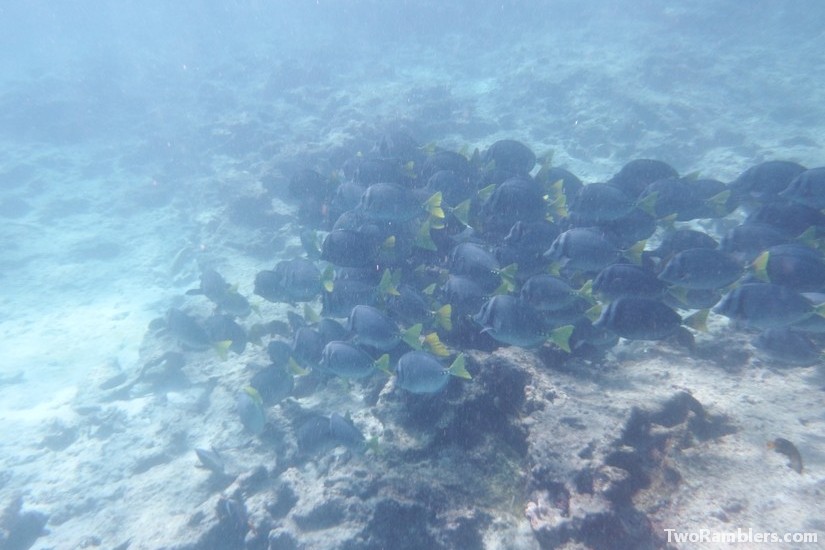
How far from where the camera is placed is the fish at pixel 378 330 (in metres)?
4.14

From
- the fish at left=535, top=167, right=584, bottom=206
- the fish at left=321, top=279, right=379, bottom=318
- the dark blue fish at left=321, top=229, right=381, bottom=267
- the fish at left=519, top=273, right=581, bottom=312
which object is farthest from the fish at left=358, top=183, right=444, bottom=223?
the fish at left=535, top=167, right=584, bottom=206

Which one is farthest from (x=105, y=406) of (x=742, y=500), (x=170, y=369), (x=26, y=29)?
(x=26, y=29)

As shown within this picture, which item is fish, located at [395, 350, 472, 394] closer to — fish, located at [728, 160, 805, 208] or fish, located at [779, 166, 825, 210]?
fish, located at [779, 166, 825, 210]

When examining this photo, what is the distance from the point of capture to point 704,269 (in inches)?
161

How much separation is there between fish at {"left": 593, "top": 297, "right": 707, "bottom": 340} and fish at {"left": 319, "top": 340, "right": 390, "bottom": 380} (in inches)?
83.0

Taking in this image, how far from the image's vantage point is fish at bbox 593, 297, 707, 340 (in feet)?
12.3

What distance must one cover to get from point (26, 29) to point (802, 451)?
9810 centimetres

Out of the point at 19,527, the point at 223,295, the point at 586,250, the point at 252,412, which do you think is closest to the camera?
the point at 586,250

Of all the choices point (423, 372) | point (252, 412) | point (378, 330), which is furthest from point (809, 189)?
point (252, 412)

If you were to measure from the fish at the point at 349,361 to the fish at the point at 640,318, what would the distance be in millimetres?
2108

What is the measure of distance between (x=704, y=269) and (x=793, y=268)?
826 millimetres

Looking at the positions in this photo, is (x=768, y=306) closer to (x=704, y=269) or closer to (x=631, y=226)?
(x=704, y=269)

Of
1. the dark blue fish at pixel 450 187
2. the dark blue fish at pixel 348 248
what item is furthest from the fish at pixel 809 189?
the dark blue fish at pixel 348 248

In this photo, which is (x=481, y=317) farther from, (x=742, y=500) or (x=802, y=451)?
(x=802, y=451)
